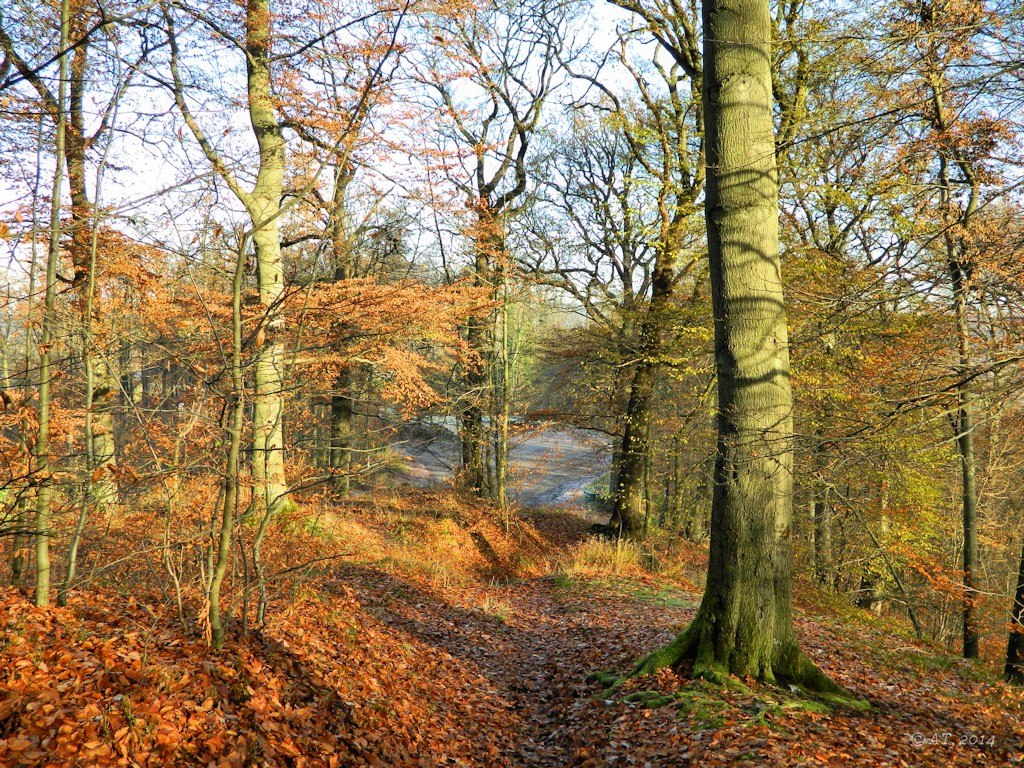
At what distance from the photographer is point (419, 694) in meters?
5.20

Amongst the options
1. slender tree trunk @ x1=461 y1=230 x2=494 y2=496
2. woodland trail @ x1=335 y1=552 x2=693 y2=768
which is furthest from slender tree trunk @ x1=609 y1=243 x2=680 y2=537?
woodland trail @ x1=335 y1=552 x2=693 y2=768

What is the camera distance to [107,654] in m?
3.78

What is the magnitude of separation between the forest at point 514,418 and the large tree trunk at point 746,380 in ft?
0.09

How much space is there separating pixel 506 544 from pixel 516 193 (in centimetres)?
950

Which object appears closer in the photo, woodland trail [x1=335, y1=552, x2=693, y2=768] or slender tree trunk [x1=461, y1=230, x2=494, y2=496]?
woodland trail [x1=335, y1=552, x2=693, y2=768]

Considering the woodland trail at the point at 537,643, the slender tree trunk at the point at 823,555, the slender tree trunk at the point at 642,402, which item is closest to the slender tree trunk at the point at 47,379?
the woodland trail at the point at 537,643

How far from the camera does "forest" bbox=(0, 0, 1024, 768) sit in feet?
13.1

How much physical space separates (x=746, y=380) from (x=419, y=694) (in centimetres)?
391

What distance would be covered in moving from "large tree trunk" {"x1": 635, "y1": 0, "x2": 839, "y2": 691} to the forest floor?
40cm

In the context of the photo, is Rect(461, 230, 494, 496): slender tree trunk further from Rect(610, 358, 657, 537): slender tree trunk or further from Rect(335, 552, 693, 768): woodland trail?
Rect(335, 552, 693, 768): woodland trail

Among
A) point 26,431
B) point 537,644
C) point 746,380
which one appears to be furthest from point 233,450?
point 537,644

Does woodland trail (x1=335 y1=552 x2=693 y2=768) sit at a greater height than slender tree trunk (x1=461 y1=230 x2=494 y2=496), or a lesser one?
lesser

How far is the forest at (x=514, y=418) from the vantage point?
3982mm

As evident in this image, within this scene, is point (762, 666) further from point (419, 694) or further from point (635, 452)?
point (635, 452)
